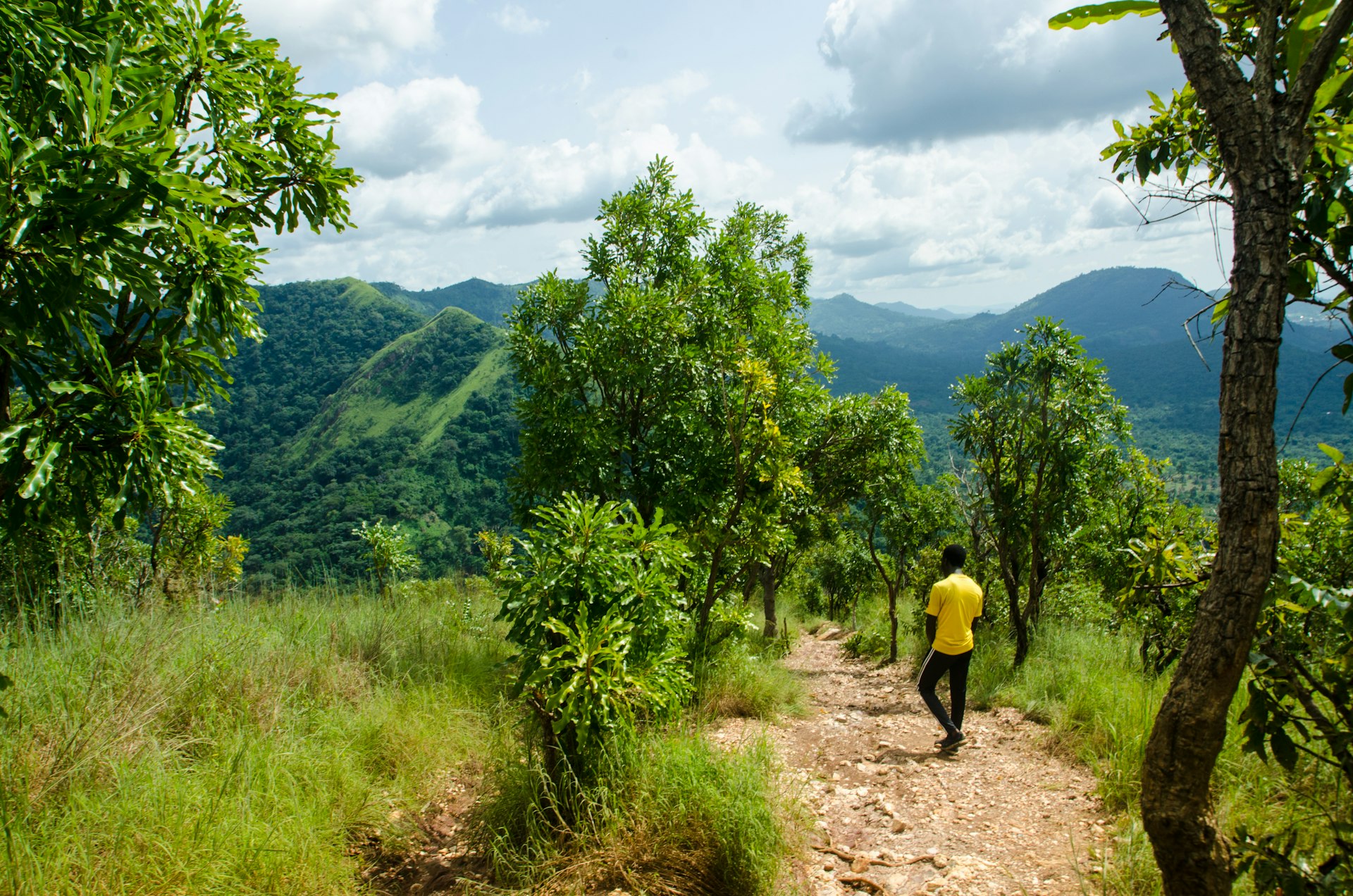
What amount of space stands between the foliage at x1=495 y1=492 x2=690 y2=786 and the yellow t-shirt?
9.54ft

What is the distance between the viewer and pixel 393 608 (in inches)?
338

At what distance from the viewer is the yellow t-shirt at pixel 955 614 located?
6242 mm

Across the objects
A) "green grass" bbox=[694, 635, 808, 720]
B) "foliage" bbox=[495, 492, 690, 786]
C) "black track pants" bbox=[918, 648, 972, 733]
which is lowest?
"green grass" bbox=[694, 635, 808, 720]

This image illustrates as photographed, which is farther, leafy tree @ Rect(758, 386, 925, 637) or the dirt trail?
leafy tree @ Rect(758, 386, 925, 637)

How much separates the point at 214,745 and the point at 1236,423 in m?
5.91

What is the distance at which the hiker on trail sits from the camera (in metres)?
6.24

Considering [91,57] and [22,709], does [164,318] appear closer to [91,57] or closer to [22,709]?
[91,57]

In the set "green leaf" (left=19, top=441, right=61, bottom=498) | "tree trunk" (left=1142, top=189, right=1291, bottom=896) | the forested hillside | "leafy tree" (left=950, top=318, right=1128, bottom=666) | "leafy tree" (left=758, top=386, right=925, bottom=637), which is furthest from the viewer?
the forested hillside

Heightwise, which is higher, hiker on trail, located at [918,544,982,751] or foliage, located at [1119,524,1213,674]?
foliage, located at [1119,524,1213,674]

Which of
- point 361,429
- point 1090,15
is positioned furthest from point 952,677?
point 361,429

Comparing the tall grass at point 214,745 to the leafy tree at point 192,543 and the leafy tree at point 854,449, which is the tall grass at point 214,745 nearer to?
the leafy tree at point 192,543

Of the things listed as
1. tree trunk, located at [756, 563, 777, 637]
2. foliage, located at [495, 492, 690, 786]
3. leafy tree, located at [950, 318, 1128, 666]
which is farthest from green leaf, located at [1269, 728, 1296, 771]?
tree trunk, located at [756, 563, 777, 637]

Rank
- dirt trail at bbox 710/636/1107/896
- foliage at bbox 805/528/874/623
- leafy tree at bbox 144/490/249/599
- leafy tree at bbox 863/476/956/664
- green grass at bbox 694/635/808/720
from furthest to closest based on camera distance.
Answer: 1. foliage at bbox 805/528/874/623
2. leafy tree at bbox 863/476/956/664
3. leafy tree at bbox 144/490/249/599
4. green grass at bbox 694/635/808/720
5. dirt trail at bbox 710/636/1107/896

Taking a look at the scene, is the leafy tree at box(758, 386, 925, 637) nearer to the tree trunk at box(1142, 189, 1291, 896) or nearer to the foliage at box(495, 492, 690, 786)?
the foliage at box(495, 492, 690, 786)
